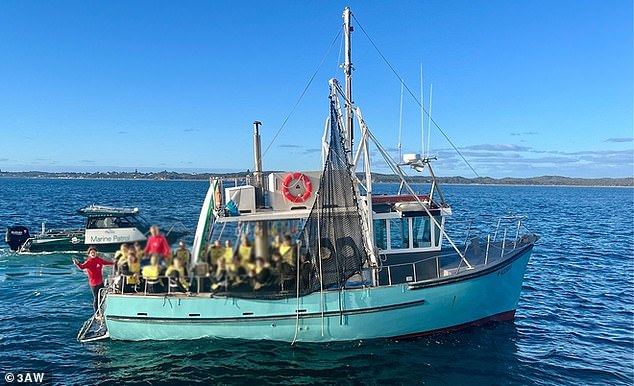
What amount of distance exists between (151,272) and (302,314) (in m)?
4.43

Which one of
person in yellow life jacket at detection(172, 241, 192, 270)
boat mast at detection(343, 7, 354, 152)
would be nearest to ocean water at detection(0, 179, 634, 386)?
person in yellow life jacket at detection(172, 241, 192, 270)

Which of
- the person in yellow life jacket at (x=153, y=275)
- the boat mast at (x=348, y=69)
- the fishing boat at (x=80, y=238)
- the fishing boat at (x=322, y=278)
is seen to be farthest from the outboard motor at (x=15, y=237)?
the boat mast at (x=348, y=69)

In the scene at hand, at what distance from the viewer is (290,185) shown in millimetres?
13109

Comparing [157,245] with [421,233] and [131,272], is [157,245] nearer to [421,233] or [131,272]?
[131,272]

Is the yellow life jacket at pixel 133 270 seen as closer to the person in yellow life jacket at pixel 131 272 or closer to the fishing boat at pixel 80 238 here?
the person in yellow life jacket at pixel 131 272

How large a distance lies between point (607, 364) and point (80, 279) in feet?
70.0

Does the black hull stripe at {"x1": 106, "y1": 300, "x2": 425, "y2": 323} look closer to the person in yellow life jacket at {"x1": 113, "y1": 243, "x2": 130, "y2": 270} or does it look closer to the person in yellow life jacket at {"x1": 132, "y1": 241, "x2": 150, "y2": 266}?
the person in yellow life jacket at {"x1": 113, "y1": 243, "x2": 130, "y2": 270}

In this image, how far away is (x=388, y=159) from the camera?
536 inches

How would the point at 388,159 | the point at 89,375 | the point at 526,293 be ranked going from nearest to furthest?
the point at 89,375, the point at 388,159, the point at 526,293

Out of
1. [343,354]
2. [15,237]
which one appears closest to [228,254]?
[343,354]

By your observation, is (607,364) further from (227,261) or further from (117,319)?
(117,319)

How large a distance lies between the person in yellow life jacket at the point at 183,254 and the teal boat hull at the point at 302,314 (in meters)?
1.40

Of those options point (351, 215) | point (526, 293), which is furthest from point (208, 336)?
point (526, 293)

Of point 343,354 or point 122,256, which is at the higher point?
point 122,256
